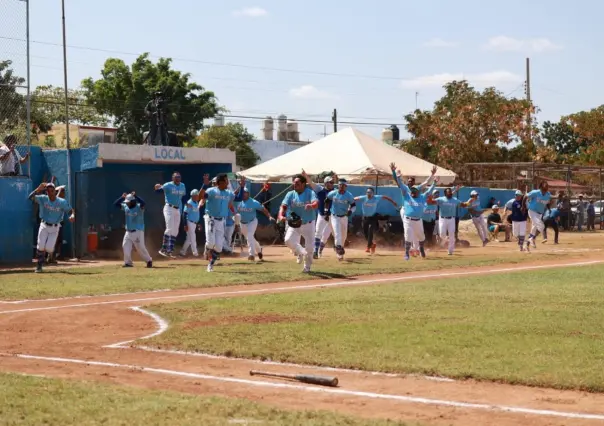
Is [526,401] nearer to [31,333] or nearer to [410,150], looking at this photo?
[31,333]

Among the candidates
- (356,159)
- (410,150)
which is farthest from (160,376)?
(410,150)

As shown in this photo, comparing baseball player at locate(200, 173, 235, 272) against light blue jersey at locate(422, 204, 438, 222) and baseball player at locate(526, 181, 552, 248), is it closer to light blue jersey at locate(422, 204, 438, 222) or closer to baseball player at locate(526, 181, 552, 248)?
light blue jersey at locate(422, 204, 438, 222)

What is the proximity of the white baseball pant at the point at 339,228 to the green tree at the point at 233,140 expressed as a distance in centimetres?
4736

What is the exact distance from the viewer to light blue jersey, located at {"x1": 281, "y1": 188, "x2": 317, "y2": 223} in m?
20.7

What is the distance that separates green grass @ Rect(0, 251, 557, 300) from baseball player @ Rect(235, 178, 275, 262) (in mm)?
460

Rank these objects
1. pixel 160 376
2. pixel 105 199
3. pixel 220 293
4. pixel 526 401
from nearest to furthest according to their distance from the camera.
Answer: pixel 526 401, pixel 160 376, pixel 220 293, pixel 105 199

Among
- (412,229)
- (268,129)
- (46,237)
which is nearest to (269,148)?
(268,129)

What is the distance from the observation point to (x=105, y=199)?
3281cm

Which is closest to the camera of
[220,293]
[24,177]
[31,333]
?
[31,333]

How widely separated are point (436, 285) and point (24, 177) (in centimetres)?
1369

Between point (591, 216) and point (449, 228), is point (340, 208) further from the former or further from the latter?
point (591, 216)

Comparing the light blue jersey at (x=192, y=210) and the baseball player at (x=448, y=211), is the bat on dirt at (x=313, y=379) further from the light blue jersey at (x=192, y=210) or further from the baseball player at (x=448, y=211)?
the baseball player at (x=448, y=211)

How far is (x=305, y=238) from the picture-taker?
842 inches

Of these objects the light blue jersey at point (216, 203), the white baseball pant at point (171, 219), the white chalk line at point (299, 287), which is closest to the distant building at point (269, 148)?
the white baseball pant at point (171, 219)
